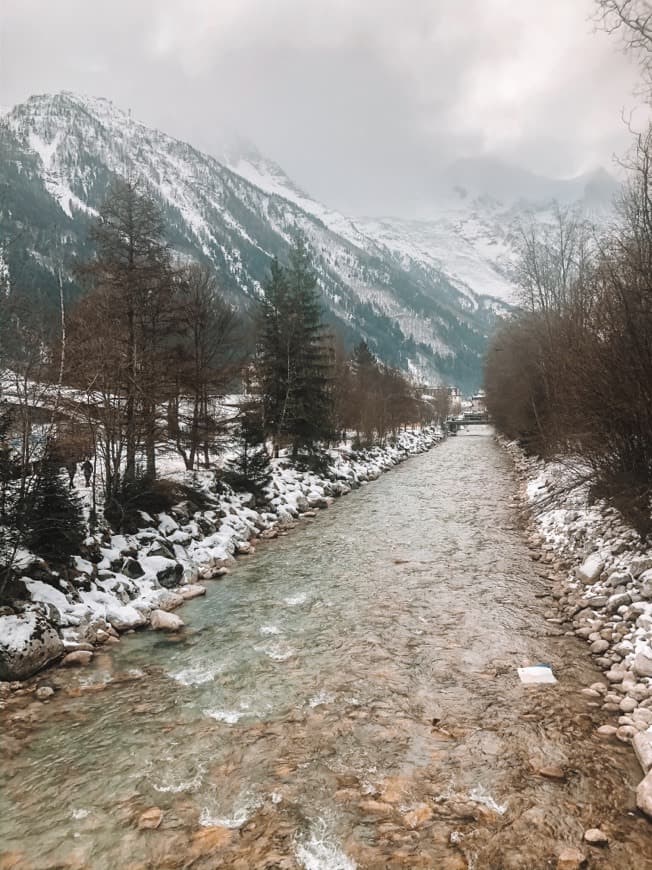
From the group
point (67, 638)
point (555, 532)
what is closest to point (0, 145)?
point (67, 638)

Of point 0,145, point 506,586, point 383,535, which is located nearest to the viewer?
point 0,145

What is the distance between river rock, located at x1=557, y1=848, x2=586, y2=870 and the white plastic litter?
293cm

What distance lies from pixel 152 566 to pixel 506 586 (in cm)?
855

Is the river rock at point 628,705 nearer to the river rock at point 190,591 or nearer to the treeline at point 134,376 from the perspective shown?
the river rock at point 190,591

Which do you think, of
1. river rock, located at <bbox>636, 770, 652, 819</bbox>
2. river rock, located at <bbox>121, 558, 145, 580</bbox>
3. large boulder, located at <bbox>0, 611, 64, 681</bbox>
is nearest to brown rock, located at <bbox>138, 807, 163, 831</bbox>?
large boulder, located at <bbox>0, 611, 64, 681</bbox>

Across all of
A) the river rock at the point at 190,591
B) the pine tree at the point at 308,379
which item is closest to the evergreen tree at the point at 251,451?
the pine tree at the point at 308,379

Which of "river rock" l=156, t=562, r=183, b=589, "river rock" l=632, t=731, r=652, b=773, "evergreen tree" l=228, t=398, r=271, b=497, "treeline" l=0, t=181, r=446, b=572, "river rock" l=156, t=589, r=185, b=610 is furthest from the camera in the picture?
"evergreen tree" l=228, t=398, r=271, b=497

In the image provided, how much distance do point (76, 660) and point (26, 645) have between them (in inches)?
33.5

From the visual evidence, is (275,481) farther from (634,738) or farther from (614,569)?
(634,738)

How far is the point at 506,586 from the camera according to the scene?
1120 centimetres

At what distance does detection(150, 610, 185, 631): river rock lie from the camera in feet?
32.0

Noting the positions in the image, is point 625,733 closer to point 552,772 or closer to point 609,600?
point 552,772

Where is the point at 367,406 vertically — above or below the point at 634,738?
above

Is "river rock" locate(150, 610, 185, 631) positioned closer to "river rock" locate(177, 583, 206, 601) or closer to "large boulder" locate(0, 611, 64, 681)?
"river rock" locate(177, 583, 206, 601)
